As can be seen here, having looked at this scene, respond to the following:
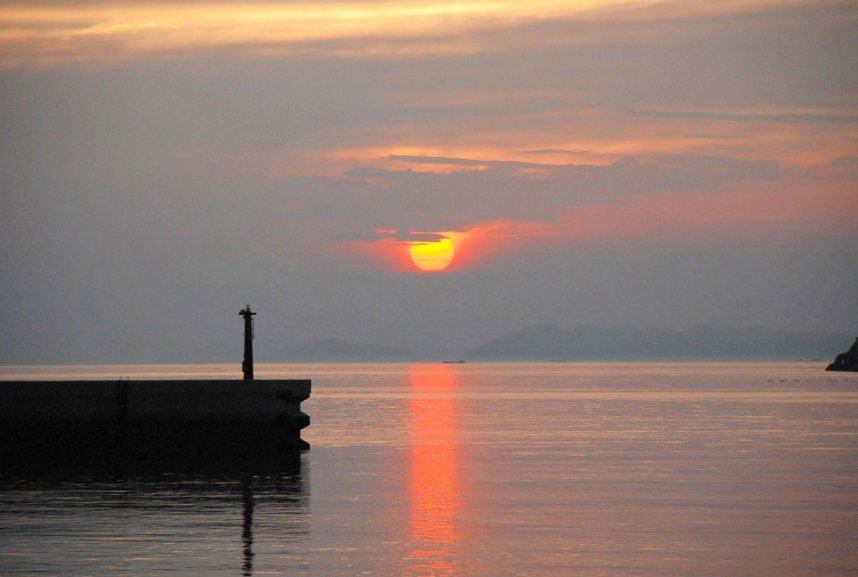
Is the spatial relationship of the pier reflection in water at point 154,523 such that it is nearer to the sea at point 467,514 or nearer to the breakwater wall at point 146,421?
the sea at point 467,514

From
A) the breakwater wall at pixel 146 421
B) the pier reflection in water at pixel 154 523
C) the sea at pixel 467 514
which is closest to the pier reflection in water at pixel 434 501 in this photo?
the sea at pixel 467 514

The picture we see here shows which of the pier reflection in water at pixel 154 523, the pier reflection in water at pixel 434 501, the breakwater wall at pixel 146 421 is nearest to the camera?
the pier reflection in water at pixel 154 523

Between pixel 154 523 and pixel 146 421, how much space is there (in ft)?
47.0

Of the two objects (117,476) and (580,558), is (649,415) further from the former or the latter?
(580,558)

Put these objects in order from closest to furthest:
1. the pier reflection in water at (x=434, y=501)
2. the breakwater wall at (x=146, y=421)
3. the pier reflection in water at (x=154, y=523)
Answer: the pier reflection in water at (x=154, y=523), the pier reflection in water at (x=434, y=501), the breakwater wall at (x=146, y=421)

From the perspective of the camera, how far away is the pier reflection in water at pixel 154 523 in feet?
71.4

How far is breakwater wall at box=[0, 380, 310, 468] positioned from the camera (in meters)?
39.8

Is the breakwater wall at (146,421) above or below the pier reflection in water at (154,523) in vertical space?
above

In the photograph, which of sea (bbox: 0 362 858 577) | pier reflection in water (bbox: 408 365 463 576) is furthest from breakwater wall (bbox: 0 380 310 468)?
pier reflection in water (bbox: 408 365 463 576)

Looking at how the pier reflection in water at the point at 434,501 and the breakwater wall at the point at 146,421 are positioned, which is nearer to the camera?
the pier reflection in water at the point at 434,501

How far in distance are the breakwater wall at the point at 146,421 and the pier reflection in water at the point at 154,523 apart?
7.76ft

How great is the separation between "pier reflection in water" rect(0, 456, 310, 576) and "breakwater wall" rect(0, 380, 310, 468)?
2366 millimetres

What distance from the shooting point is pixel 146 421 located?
40438 millimetres

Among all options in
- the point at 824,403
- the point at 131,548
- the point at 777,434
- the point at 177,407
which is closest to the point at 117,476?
the point at 177,407
